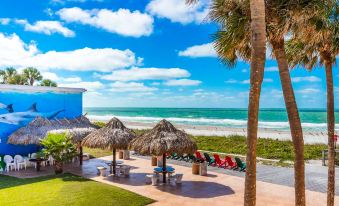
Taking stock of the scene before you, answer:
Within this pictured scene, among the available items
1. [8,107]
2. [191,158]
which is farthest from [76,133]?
[191,158]

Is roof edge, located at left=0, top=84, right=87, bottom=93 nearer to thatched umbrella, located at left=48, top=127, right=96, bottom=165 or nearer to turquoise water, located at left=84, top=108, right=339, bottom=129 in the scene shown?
thatched umbrella, located at left=48, top=127, right=96, bottom=165

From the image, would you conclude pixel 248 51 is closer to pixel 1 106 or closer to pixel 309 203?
pixel 309 203

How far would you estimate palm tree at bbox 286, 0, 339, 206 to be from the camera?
8172 millimetres

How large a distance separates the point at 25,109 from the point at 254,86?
1791 cm

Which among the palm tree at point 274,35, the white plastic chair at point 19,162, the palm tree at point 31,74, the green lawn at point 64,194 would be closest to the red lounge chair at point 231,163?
the green lawn at point 64,194

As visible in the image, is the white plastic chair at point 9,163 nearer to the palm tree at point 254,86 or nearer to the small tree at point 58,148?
the small tree at point 58,148

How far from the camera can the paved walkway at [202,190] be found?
12.3 metres

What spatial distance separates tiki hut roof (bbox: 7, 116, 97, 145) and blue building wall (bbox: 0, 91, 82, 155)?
743 millimetres

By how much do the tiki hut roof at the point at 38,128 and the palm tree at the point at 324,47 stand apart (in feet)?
45.0

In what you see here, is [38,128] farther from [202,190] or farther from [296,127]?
[296,127]

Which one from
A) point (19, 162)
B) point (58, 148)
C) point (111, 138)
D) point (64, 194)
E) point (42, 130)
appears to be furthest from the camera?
point (42, 130)

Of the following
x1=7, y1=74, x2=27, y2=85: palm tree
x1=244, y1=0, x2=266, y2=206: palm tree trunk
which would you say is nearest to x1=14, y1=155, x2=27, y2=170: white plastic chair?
x1=244, y1=0, x2=266, y2=206: palm tree trunk

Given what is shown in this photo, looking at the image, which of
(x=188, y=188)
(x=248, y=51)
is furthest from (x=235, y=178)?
(x=248, y=51)

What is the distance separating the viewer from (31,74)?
147 feet
